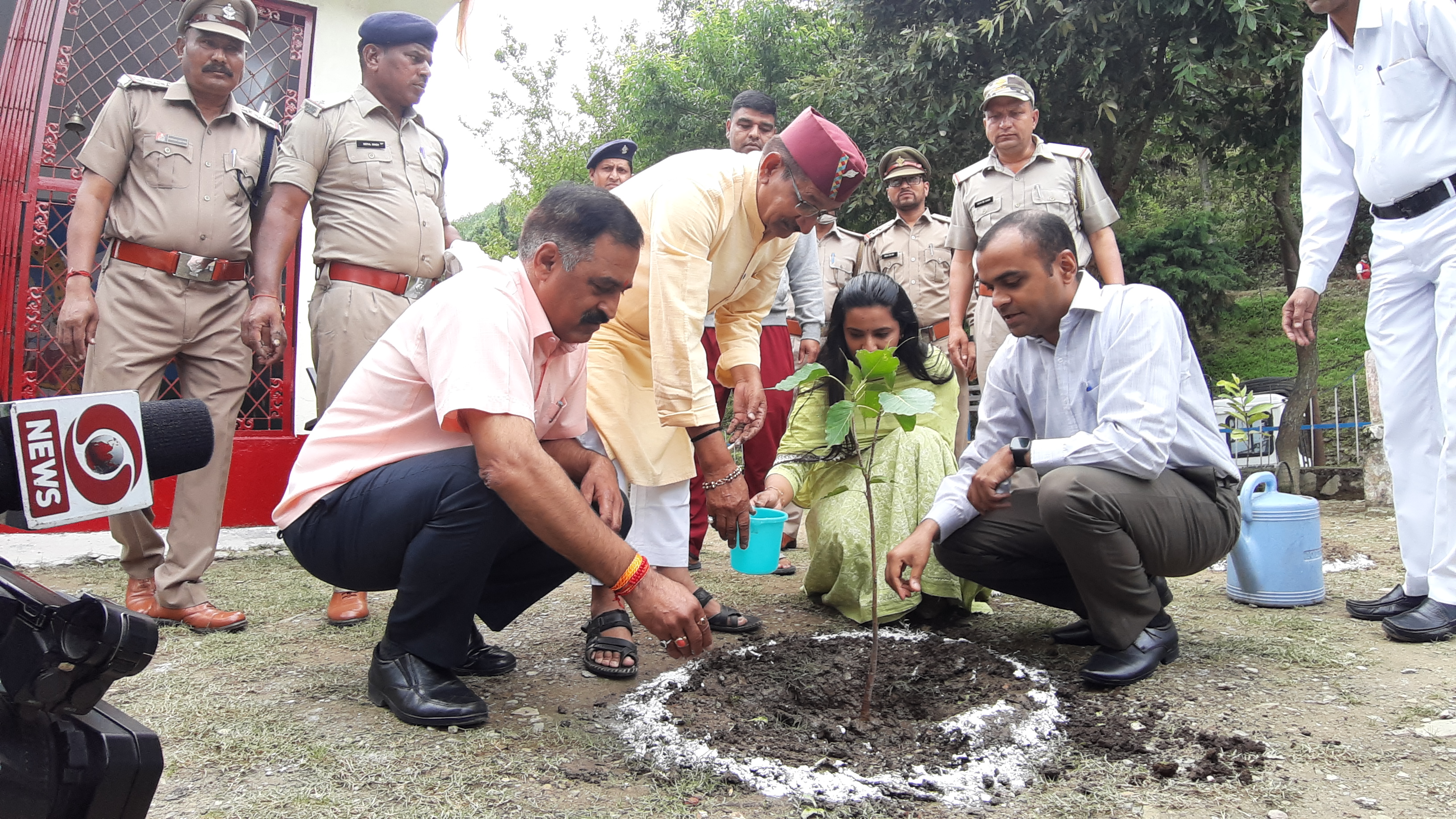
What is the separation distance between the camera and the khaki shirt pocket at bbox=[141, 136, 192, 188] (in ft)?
10.8

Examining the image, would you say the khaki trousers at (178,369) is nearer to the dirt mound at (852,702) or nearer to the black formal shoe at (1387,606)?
the dirt mound at (852,702)

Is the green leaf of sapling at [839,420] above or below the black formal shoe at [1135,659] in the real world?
above

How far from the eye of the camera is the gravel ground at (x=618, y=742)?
1864mm

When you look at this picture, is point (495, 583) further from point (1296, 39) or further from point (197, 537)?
point (1296, 39)

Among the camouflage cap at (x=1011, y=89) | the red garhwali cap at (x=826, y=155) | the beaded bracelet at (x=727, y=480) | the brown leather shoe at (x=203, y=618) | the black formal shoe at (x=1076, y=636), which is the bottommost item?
the brown leather shoe at (x=203, y=618)

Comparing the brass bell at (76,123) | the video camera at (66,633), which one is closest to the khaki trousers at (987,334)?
Answer: the video camera at (66,633)

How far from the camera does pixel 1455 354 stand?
2791 mm

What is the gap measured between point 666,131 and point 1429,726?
597 inches

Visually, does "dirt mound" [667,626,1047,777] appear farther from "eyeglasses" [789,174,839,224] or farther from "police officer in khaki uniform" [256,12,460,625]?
"police officer in khaki uniform" [256,12,460,625]

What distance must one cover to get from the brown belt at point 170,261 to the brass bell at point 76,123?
94.1 inches

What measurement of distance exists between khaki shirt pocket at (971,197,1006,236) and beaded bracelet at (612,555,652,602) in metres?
3.04

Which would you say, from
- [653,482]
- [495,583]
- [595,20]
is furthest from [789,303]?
[595,20]

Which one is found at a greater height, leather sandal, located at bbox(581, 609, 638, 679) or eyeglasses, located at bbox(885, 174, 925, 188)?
eyeglasses, located at bbox(885, 174, 925, 188)

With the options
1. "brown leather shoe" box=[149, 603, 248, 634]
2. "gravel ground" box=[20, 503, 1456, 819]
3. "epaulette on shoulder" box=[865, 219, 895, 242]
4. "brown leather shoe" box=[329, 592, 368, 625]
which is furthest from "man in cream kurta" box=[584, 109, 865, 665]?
"epaulette on shoulder" box=[865, 219, 895, 242]
